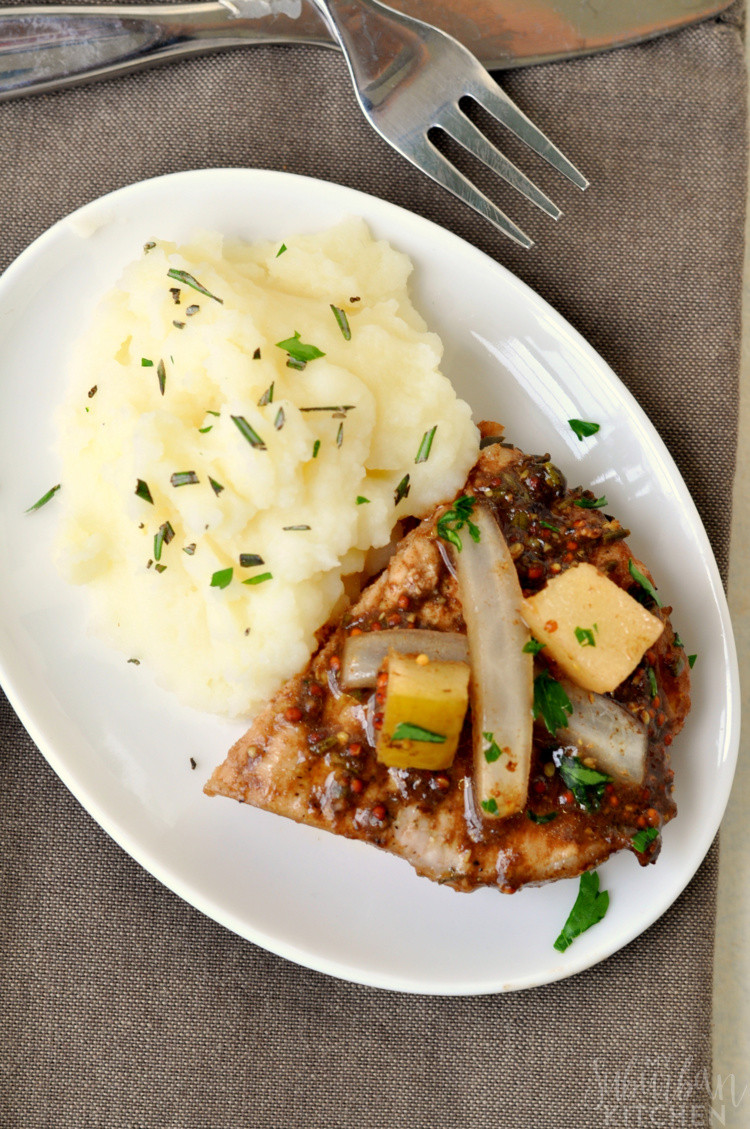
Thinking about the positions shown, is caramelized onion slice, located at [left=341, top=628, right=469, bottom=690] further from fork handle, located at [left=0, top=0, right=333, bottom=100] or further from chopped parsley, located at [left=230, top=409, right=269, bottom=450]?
fork handle, located at [left=0, top=0, right=333, bottom=100]

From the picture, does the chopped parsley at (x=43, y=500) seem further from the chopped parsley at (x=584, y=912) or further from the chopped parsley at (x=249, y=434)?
the chopped parsley at (x=584, y=912)

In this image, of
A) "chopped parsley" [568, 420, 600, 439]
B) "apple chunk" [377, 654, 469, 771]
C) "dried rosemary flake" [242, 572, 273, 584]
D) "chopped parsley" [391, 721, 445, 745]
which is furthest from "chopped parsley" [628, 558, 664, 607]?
"dried rosemary flake" [242, 572, 273, 584]

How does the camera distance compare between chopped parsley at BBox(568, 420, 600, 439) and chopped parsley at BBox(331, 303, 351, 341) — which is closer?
chopped parsley at BBox(331, 303, 351, 341)

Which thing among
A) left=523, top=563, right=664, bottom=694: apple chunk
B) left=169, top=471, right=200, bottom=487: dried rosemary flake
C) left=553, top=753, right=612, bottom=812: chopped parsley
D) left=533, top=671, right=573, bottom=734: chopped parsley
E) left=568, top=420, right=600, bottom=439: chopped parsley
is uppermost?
left=568, top=420, right=600, bottom=439: chopped parsley

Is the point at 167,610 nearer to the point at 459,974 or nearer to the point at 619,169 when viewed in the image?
the point at 459,974

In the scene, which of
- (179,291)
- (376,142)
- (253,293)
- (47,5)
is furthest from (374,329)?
(47,5)

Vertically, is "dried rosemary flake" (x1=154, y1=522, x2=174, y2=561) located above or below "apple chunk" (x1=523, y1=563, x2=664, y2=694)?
below

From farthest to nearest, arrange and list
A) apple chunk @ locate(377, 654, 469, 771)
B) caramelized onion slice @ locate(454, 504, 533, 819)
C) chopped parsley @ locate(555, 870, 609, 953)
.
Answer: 1. chopped parsley @ locate(555, 870, 609, 953)
2. caramelized onion slice @ locate(454, 504, 533, 819)
3. apple chunk @ locate(377, 654, 469, 771)
